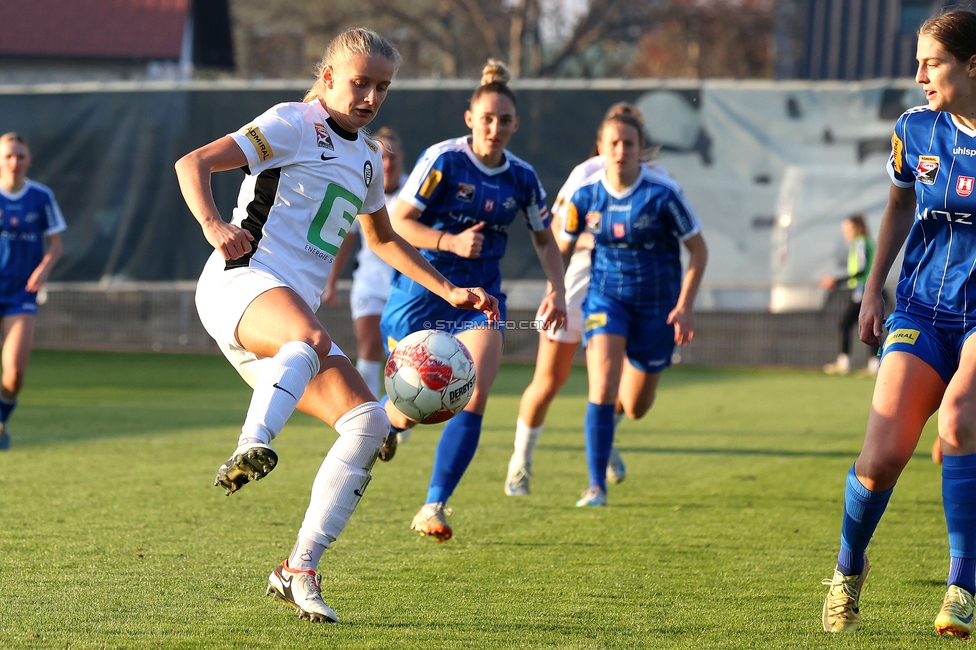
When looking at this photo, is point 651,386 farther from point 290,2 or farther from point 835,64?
point 290,2

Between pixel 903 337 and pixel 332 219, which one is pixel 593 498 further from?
pixel 332 219

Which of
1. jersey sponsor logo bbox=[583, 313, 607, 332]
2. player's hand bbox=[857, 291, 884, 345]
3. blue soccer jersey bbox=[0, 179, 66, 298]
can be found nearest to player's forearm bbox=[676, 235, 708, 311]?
jersey sponsor logo bbox=[583, 313, 607, 332]

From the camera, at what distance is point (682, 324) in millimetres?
6270

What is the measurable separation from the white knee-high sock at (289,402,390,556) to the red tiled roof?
745 inches

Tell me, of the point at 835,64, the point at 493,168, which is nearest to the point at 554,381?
the point at 493,168

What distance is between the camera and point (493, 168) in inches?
224

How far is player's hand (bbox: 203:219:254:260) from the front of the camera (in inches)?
136

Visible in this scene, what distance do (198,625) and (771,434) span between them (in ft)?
21.6

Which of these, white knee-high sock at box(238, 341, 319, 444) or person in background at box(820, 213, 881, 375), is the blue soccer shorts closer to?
white knee-high sock at box(238, 341, 319, 444)

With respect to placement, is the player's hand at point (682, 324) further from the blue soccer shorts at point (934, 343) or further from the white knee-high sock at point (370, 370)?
the white knee-high sock at point (370, 370)

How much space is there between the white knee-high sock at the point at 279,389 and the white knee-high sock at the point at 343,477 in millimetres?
278

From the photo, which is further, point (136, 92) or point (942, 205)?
point (136, 92)

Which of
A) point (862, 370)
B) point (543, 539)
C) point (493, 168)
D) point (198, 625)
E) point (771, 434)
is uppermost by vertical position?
point (493, 168)

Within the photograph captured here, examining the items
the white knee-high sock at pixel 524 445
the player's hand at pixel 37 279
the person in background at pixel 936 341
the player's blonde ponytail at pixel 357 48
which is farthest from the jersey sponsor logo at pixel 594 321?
the player's hand at pixel 37 279
